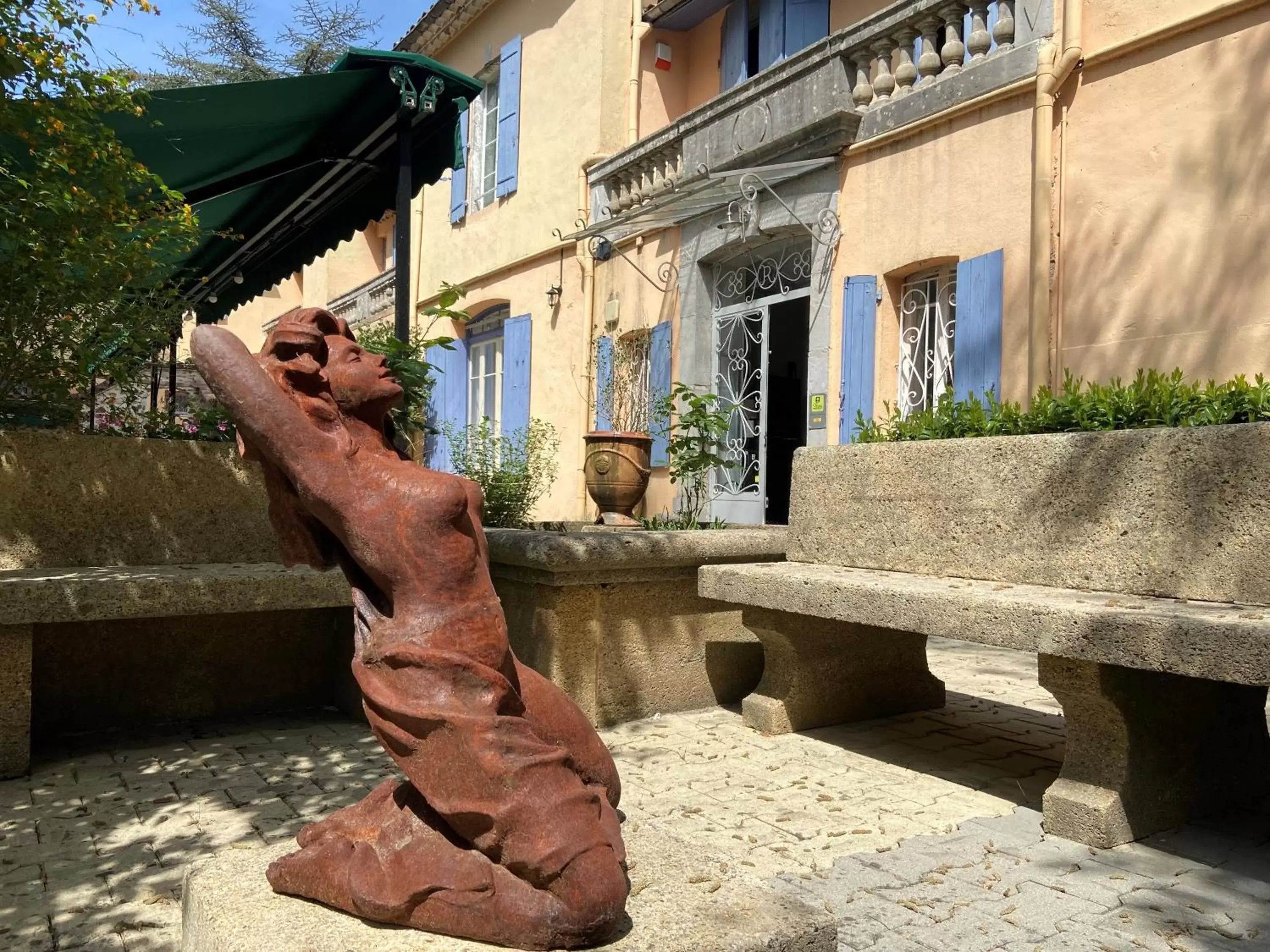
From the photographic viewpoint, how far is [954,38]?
23.3 feet

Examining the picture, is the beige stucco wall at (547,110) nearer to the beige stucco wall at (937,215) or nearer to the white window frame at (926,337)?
the beige stucco wall at (937,215)

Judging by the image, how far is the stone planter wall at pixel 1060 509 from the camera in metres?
3.37

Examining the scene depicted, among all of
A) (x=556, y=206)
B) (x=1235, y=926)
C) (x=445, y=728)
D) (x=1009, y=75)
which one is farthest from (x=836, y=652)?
(x=556, y=206)

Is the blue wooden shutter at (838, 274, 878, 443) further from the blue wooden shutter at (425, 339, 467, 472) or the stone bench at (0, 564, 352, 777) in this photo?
the blue wooden shutter at (425, 339, 467, 472)

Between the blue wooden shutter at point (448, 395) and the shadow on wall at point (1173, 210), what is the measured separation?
9242 mm

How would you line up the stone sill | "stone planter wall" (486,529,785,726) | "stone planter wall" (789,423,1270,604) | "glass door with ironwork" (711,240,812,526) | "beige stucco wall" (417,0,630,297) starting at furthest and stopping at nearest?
"beige stucco wall" (417,0,630,297) < "glass door with ironwork" (711,240,812,526) < "stone planter wall" (486,529,785,726) < the stone sill < "stone planter wall" (789,423,1270,604)

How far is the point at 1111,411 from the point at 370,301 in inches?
539

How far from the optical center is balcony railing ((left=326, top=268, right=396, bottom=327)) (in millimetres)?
15188

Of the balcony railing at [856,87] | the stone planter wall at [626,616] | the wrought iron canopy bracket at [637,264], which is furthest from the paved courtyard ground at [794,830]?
the wrought iron canopy bracket at [637,264]

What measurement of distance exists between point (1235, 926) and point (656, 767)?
220cm

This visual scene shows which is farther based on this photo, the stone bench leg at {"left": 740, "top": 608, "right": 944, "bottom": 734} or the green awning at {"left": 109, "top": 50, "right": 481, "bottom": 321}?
the green awning at {"left": 109, "top": 50, "right": 481, "bottom": 321}

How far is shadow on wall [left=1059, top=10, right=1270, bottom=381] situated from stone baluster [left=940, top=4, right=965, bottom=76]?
3.23 ft

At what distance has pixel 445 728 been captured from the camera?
5.95 feet

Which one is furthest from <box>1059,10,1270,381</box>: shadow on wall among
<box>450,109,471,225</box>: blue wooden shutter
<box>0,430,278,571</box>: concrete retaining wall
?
<box>450,109,471,225</box>: blue wooden shutter
